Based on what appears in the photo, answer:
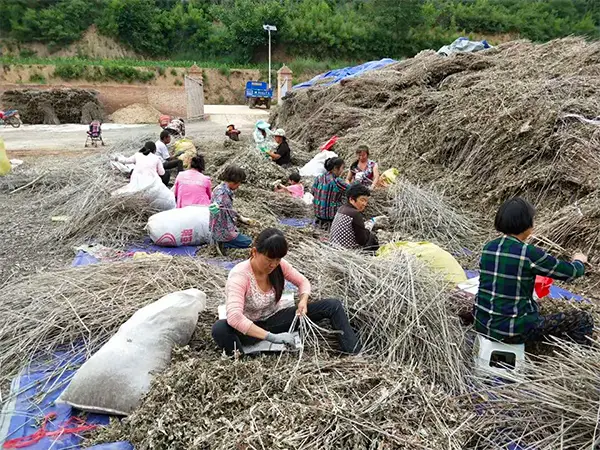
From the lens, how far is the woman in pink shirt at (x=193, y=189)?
5.00m

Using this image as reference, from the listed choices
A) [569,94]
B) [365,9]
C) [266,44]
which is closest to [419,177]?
[569,94]

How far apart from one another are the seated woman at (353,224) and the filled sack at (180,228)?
1.46 m

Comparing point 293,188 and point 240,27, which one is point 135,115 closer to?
point 293,188

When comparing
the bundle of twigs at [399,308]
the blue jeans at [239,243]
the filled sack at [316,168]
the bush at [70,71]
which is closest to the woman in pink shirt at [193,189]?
the blue jeans at [239,243]

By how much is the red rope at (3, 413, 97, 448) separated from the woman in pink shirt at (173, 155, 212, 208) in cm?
305

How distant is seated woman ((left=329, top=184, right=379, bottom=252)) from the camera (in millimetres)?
3713

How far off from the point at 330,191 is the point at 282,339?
2.56 m

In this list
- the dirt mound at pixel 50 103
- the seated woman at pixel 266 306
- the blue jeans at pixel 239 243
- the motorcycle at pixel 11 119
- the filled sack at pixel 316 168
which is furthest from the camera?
the dirt mound at pixel 50 103

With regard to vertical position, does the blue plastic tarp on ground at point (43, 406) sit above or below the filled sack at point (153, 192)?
below

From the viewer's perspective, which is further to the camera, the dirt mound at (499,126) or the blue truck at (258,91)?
the blue truck at (258,91)

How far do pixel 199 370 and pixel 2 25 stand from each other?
47.5m

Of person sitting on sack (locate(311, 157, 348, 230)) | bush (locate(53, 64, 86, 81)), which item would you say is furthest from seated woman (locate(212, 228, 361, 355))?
bush (locate(53, 64, 86, 81))

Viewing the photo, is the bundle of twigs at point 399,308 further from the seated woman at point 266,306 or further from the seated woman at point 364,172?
the seated woman at point 364,172

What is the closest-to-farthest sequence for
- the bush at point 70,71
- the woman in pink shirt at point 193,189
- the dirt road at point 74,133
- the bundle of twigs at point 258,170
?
the woman in pink shirt at point 193,189
the bundle of twigs at point 258,170
the dirt road at point 74,133
the bush at point 70,71
